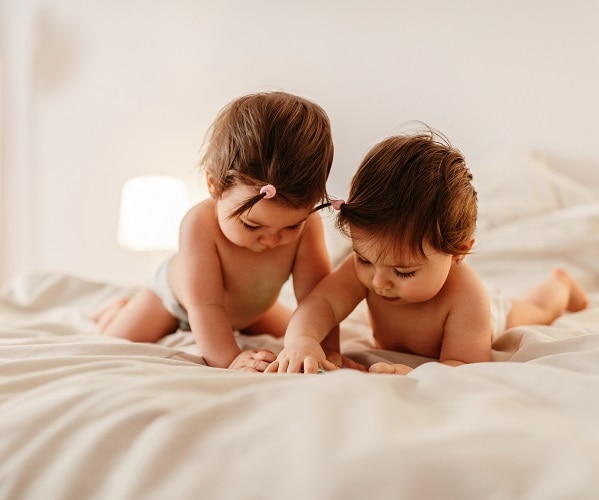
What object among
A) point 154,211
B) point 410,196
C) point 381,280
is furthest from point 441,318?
point 154,211

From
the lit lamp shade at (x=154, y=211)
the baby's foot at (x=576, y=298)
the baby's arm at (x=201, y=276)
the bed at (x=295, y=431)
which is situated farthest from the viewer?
the lit lamp shade at (x=154, y=211)

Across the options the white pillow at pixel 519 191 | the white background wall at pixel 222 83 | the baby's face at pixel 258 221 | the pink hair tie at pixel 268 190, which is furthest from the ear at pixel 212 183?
the white pillow at pixel 519 191

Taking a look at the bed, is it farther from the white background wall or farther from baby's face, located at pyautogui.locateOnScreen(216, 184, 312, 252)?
the white background wall

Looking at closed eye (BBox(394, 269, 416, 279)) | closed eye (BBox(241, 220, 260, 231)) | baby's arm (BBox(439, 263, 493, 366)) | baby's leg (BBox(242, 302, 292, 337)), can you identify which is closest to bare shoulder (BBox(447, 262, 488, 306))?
baby's arm (BBox(439, 263, 493, 366))

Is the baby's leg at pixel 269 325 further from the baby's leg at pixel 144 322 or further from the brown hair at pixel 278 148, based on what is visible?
the brown hair at pixel 278 148

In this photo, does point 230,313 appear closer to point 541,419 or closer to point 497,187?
point 541,419

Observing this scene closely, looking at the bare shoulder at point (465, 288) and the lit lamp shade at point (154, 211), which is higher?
the bare shoulder at point (465, 288)

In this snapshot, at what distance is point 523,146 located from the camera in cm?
249

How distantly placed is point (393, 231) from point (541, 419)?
0.44 meters

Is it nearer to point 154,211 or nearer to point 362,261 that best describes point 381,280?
point 362,261

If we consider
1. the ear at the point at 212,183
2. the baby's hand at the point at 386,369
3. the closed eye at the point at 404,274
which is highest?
the ear at the point at 212,183

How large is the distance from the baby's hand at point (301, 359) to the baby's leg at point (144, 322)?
467 millimetres

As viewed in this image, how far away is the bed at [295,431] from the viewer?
0.65 metres

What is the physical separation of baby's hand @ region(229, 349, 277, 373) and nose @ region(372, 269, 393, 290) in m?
0.19
